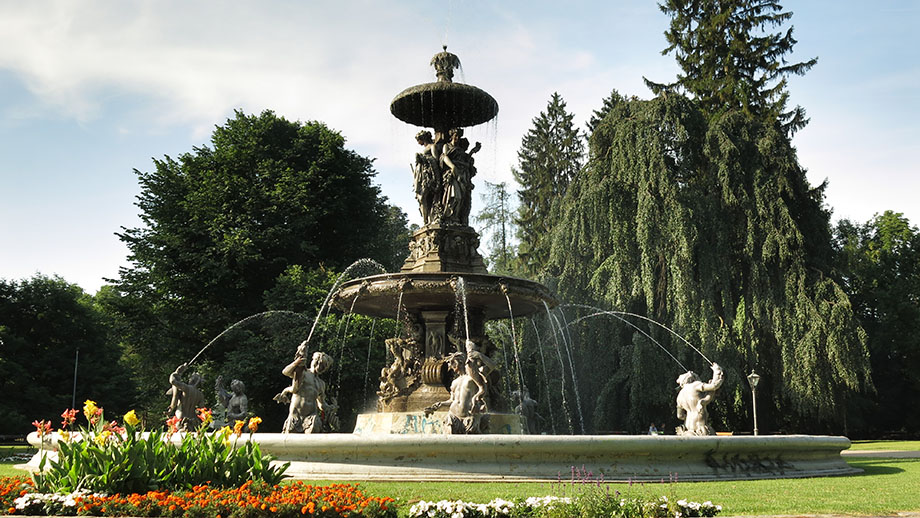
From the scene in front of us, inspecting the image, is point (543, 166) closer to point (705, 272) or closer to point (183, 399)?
point (705, 272)

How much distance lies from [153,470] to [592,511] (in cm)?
372

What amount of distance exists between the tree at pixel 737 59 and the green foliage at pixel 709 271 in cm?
337

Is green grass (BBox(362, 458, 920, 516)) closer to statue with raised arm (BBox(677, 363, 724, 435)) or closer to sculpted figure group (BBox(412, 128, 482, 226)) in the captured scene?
statue with raised arm (BBox(677, 363, 724, 435))

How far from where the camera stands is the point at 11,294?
117 feet

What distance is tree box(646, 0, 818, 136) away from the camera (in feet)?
98.8

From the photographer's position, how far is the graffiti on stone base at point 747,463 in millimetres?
9750

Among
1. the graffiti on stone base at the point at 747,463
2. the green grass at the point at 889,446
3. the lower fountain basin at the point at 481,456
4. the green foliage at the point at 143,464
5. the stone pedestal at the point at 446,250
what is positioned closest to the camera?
the green foliage at the point at 143,464

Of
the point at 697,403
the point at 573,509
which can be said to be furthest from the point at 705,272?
the point at 573,509

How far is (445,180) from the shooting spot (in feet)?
49.4

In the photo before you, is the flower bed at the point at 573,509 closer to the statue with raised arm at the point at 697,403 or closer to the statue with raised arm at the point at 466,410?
the statue with raised arm at the point at 466,410

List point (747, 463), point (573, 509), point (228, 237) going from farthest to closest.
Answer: point (228, 237), point (747, 463), point (573, 509)

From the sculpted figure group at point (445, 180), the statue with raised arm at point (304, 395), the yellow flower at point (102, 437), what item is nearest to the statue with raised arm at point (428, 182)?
the sculpted figure group at point (445, 180)

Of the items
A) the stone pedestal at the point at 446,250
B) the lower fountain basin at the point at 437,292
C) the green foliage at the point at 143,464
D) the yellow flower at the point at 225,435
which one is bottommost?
the green foliage at the point at 143,464

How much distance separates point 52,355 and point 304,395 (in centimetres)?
2713
